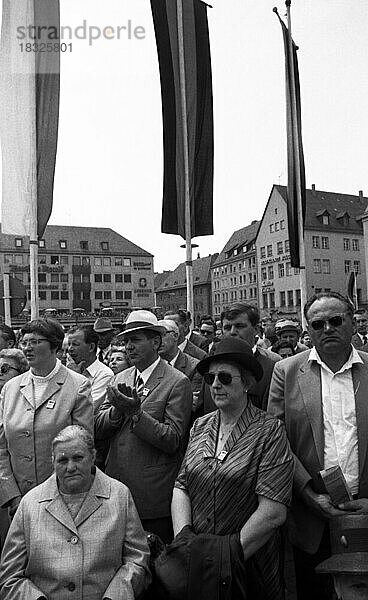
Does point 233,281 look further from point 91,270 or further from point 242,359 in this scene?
point 242,359

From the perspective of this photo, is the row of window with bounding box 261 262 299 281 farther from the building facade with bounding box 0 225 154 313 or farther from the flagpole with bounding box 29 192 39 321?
the flagpole with bounding box 29 192 39 321

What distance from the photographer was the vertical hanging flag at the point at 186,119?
9203 millimetres

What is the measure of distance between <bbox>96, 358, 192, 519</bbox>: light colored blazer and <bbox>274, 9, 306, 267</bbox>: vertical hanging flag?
7138 millimetres

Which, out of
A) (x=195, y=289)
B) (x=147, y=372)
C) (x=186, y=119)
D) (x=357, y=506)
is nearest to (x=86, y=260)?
(x=195, y=289)

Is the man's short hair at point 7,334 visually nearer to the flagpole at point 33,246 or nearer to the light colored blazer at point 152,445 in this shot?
the flagpole at point 33,246

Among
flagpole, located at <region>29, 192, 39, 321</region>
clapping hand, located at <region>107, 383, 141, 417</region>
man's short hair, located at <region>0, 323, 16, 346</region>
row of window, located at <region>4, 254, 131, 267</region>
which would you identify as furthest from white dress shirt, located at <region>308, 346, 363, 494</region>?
row of window, located at <region>4, 254, 131, 267</region>

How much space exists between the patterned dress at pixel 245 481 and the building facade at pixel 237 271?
67.5 m

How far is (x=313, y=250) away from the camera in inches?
2498

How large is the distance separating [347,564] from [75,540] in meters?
1.38

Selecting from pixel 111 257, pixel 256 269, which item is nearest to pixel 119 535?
pixel 256 269

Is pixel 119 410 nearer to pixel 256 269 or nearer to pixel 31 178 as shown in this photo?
pixel 31 178

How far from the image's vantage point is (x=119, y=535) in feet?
10.5

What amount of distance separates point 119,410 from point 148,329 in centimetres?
66

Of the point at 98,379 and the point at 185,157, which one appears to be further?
the point at 185,157
